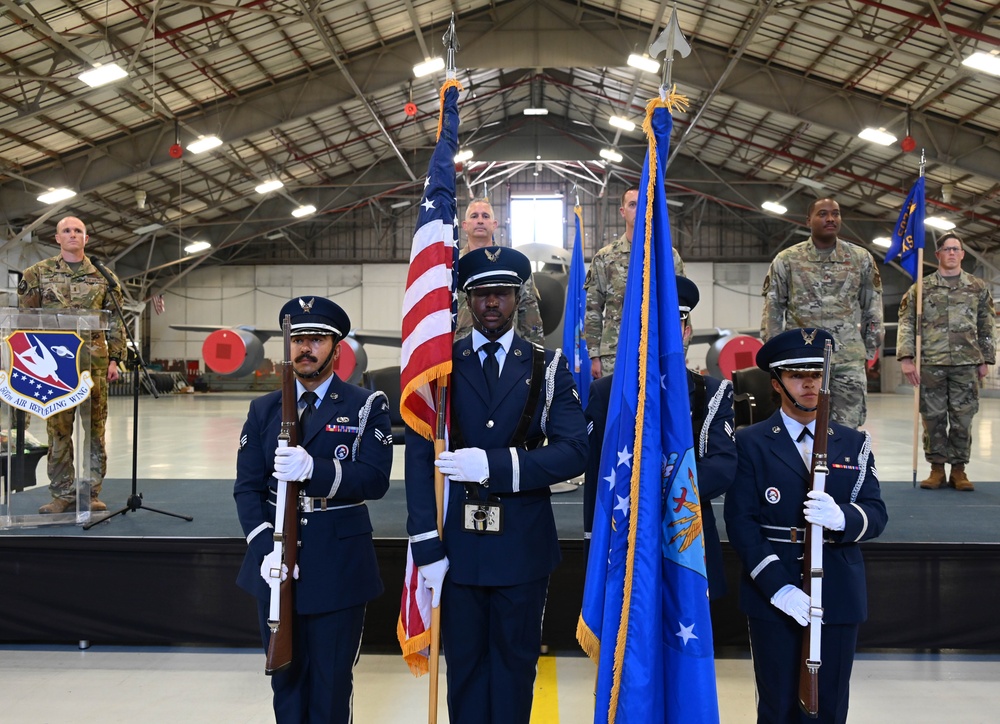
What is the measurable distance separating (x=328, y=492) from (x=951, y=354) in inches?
188

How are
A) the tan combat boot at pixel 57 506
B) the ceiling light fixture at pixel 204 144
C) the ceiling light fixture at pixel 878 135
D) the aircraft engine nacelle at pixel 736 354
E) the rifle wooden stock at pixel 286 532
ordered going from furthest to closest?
1. the ceiling light fixture at pixel 204 144
2. the ceiling light fixture at pixel 878 135
3. the aircraft engine nacelle at pixel 736 354
4. the tan combat boot at pixel 57 506
5. the rifle wooden stock at pixel 286 532

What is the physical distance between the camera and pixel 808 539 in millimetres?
2027

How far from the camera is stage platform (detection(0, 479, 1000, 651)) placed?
3.39 m

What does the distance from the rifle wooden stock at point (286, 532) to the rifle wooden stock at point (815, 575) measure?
141cm

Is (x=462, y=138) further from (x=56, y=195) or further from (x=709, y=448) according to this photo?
(x=709, y=448)

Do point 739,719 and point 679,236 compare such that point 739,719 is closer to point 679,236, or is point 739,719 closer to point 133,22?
point 133,22

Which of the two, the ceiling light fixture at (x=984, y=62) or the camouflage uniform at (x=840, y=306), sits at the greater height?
the ceiling light fixture at (x=984, y=62)

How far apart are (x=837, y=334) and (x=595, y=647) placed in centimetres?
250

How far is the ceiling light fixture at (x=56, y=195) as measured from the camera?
53.1ft

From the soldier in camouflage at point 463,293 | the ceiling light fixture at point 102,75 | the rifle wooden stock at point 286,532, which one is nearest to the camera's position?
the rifle wooden stock at point 286,532

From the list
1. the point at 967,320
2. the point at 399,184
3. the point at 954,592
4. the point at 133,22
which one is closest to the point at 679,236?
the point at 399,184

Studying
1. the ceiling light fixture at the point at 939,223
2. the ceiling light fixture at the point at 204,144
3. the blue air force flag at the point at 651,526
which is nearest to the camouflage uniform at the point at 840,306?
the blue air force flag at the point at 651,526

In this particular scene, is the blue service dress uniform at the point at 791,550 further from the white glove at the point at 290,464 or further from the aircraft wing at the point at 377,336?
the aircraft wing at the point at 377,336

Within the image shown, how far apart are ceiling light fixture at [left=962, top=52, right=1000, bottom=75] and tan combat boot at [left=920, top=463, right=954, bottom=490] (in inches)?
316
